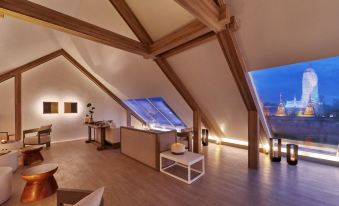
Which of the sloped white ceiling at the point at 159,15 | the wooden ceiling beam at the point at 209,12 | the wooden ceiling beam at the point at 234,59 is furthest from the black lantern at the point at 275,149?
the sloped white ceiling at the point at 159,15

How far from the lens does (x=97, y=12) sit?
3.40 metres

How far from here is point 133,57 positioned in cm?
423

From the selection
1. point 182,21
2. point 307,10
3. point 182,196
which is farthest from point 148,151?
point 307,10

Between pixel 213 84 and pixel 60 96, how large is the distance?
5758 mm

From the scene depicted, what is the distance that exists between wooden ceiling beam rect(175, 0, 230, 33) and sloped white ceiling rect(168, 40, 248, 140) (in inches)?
21.9

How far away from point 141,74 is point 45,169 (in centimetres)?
315

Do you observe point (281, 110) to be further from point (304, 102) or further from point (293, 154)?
point (293, 154)

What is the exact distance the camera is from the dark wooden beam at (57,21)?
6.49 ft

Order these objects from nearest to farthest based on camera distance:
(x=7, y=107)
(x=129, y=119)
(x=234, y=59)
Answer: (x=234, y=59) → (x=7, y=107) → (x=129, y=119)

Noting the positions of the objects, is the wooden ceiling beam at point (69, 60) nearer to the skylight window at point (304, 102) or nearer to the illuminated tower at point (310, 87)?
the skylight window at point (304, 102)

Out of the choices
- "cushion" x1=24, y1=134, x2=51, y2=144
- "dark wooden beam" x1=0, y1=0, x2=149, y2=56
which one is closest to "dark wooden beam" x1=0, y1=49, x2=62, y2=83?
"cushion" x1=24, y1=134, x2=51, y2=144

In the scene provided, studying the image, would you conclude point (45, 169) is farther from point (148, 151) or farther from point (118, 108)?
point (118, 108)

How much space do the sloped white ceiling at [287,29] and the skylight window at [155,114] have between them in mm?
4435

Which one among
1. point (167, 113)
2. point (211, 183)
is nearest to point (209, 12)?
point (211, 183)
